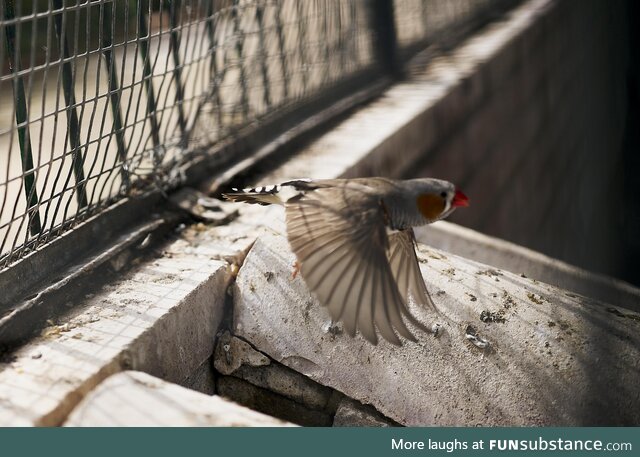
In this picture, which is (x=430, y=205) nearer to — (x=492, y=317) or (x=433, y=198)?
(x=433, y=198)

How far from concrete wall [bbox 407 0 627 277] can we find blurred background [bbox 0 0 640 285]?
0.7 inches

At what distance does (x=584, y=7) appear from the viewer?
21.4 ft

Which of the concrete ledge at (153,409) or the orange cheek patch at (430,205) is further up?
the orange cheek patch at (430,205)

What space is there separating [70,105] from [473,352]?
3.98 ft

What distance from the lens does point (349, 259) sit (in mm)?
1827

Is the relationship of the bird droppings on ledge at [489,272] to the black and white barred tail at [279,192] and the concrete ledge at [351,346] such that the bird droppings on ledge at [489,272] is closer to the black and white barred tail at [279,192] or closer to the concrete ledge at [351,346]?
the concrete ledge at [351,346]

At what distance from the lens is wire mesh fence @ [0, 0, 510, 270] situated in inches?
81.0

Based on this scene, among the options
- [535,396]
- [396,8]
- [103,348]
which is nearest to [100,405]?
[103,348]

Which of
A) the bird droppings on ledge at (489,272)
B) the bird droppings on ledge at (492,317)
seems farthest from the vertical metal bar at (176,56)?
the bird droppings on ledge at (492,317)

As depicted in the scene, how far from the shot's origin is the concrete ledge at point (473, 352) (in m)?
1.96

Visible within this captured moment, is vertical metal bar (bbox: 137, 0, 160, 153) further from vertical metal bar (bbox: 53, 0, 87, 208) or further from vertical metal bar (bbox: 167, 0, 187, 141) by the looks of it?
vertical metal bar (bbox: 53, 0, 87, 208)

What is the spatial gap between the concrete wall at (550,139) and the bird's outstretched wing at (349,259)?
72.9 inches
